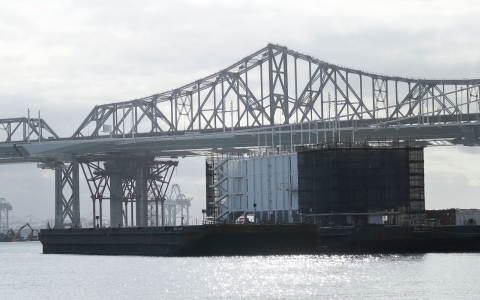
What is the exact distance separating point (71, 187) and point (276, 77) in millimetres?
40814

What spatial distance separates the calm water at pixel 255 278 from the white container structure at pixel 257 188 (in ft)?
35.0

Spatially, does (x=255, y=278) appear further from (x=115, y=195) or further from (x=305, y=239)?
(x=115, y=195)

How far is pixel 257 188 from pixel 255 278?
1555 inches

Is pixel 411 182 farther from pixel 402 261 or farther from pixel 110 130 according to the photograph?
pixel 110 130

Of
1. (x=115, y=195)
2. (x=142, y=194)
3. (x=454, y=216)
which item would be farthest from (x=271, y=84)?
(x=454, y=216)

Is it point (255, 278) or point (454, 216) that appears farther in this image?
point (454, 216)

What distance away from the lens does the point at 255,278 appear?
272 feet

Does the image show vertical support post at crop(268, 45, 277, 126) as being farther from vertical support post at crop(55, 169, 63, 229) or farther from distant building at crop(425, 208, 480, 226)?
Answer: distant building at crop(425, 208, 480, 226)

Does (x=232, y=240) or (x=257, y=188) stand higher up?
(x=257, y=188)

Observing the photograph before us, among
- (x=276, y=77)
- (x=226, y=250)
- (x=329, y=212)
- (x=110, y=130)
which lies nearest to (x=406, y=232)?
(x=329, y=212)

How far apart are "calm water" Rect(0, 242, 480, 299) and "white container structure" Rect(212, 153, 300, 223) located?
10.7 m

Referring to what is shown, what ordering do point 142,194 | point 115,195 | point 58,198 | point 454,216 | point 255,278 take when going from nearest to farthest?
point 255,278 → point 454,216 → point 115,195 → point 142,194 → point 58,198

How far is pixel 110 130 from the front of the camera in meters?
197

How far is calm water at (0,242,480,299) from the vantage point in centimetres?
7375
